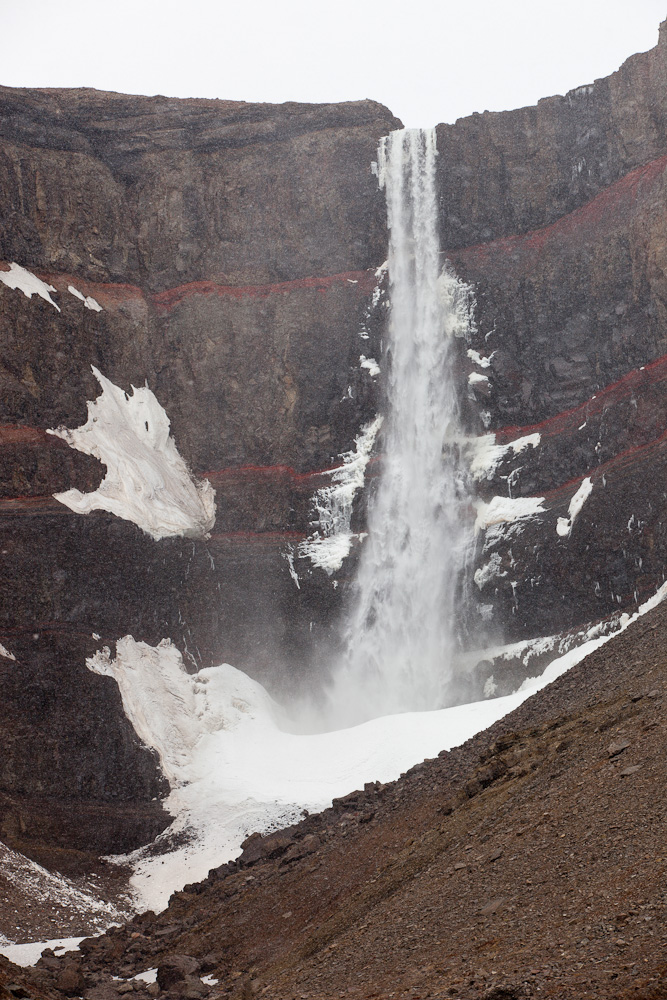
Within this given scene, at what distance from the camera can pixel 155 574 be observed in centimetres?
3703

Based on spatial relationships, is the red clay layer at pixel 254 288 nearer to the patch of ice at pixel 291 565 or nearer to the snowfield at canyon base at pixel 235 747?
the patch of ice at pixel 291 565

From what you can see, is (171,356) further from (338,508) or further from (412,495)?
(412,495)

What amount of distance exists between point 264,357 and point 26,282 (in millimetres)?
8877

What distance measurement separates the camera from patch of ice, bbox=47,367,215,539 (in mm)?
37438

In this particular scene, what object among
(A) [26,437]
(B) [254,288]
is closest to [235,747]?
(A) [26,437]

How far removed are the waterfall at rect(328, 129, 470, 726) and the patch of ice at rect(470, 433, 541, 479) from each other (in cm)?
73

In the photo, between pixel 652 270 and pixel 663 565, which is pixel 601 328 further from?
pixel 663 565

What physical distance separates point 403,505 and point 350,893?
20.9 m

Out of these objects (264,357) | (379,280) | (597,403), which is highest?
(379,280)

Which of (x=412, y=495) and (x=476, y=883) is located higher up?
(x=412, y=495)

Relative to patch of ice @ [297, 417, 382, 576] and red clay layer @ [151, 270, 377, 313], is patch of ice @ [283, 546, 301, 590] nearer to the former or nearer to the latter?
patch of ice @ [297, 417, 382, 576]

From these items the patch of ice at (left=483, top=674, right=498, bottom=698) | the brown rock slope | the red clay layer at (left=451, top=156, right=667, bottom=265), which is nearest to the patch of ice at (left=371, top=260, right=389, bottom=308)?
the red clay layer at (left=451, top=156, right=667, bottom=265)

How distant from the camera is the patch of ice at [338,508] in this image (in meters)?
38.8

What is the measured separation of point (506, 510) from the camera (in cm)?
3650
